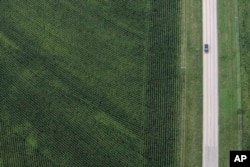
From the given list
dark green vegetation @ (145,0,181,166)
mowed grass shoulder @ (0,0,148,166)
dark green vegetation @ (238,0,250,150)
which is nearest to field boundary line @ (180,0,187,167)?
dark green vegetation @ (145,0,181,166)

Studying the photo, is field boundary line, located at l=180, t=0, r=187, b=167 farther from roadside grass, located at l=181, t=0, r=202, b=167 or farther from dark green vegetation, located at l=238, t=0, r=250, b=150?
dark green vegetation, located at l=238, t=0, r=250, b=150

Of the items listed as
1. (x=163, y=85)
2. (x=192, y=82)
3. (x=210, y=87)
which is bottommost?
(x=210, y=87)

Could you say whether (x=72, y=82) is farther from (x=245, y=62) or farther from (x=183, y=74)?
(x=245, y=62)

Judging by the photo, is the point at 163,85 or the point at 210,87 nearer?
the point at 210,87

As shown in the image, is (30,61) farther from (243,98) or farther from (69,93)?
(243,98)

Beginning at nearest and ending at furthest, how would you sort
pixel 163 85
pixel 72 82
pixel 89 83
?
pixel 163 85, pixel 89 83, pixel 72 82

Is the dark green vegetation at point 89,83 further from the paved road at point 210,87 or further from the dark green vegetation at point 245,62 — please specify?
the dark green vegetation at point 245,62

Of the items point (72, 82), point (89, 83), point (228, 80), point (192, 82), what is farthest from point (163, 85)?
point (72, 82)
